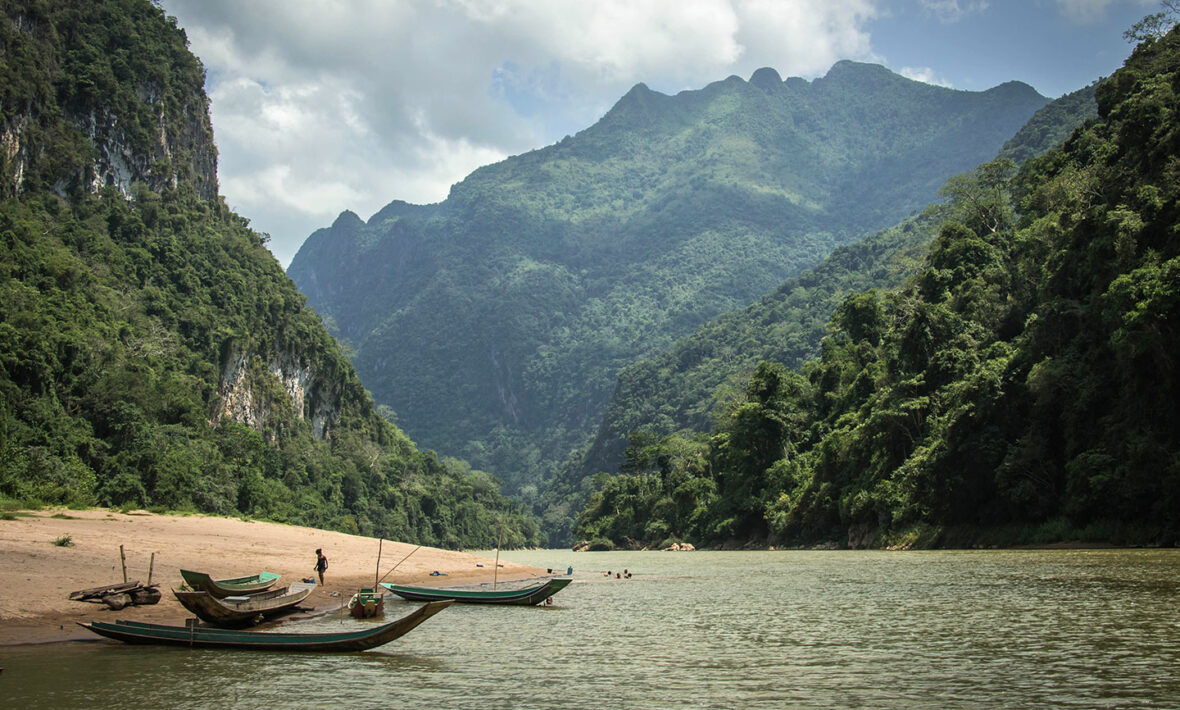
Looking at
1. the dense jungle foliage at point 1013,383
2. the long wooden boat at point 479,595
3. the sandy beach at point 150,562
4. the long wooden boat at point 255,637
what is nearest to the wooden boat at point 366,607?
the sandy beach at point 150,562

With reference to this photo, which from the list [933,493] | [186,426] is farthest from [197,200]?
[933,493]

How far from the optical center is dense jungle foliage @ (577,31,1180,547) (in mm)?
37438

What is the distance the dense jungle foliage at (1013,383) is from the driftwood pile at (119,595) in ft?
117

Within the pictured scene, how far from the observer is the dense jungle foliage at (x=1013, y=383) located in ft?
123

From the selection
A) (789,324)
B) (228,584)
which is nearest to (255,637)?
(228,584)

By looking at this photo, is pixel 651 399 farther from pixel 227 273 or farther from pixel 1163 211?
pixel 1163 211

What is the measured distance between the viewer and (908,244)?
525ft

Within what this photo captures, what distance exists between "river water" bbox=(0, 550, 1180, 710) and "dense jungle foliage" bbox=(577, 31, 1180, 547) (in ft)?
45.0

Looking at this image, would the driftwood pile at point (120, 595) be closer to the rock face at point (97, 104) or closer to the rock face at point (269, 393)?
the rock face at point (97, 104)

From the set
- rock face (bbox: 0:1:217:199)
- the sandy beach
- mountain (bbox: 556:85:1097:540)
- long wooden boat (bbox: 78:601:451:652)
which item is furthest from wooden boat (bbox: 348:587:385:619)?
mountain (bbox: 556:85:1097:540)

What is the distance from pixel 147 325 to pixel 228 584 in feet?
189

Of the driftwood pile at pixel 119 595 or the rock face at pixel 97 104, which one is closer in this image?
the driftwood pile at pixel 119 595

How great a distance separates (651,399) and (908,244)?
64794 mm

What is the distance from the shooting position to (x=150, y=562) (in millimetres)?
23547
